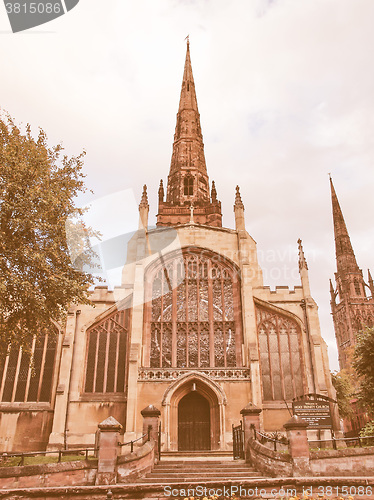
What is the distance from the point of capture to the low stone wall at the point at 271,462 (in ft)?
41.7

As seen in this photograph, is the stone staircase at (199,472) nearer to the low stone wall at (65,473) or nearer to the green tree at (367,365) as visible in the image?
the low stone wall at (65,473)

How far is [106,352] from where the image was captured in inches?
902

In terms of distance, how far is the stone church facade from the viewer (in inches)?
813

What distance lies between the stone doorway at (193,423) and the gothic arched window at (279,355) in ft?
10.8

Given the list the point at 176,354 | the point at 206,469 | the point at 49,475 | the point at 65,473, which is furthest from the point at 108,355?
the point at 49,475

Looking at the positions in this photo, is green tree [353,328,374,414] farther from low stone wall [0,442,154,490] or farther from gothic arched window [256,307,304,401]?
low stone wall [0,442,154,490]

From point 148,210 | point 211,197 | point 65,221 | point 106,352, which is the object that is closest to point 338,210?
point 211,197

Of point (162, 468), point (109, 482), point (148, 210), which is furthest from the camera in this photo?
point (148, 210)

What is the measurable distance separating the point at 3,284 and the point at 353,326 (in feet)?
252

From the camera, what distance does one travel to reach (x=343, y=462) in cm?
1333

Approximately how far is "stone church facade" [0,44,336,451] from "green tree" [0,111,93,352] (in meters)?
7.26

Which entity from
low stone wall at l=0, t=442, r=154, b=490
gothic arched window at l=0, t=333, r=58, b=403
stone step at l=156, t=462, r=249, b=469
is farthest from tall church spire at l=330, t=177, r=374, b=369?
low stone wall at l=0, t=442, r=154, b=490

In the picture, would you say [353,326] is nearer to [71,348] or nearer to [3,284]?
[71,348]

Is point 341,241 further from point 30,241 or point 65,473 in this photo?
point 65,473
